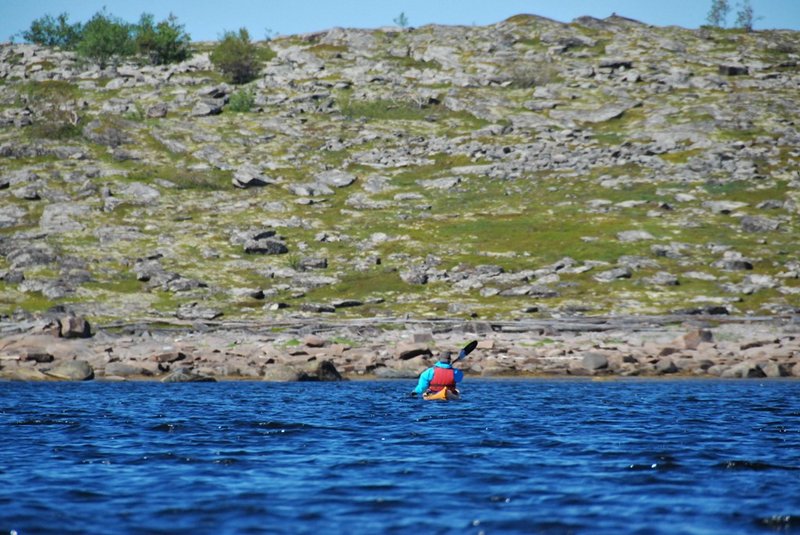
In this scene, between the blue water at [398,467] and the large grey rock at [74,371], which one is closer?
the blue water at [398,467]

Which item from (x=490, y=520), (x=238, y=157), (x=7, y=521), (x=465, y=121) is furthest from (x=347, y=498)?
(x=465, y=121)

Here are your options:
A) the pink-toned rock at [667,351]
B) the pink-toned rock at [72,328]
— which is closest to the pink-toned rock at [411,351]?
the pink-toned rock at [667,351]

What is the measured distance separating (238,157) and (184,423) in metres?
94.5

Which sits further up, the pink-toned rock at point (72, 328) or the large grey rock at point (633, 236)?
the large grey rock at point (633, 236)

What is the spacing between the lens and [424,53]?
15562 centimetres

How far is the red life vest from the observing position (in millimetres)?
35438

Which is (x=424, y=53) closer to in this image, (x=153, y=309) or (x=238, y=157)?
(x=238, y=157)

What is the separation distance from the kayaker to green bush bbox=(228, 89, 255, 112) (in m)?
104

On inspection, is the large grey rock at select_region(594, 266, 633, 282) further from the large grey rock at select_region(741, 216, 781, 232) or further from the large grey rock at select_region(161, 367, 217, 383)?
the large grey rock at select_region(161, 367, 217, 383)

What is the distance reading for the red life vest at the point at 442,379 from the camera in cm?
3544

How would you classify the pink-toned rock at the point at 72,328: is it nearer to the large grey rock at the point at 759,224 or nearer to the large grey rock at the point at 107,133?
the large grey rock at the point at 759,224

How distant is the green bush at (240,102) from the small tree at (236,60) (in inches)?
525

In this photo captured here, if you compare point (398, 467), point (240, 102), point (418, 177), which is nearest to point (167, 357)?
point (398, 467)

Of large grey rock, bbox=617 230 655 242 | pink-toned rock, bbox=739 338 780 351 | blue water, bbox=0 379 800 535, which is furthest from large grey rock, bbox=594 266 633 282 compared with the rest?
blue water, bbox=0 379 800 535
